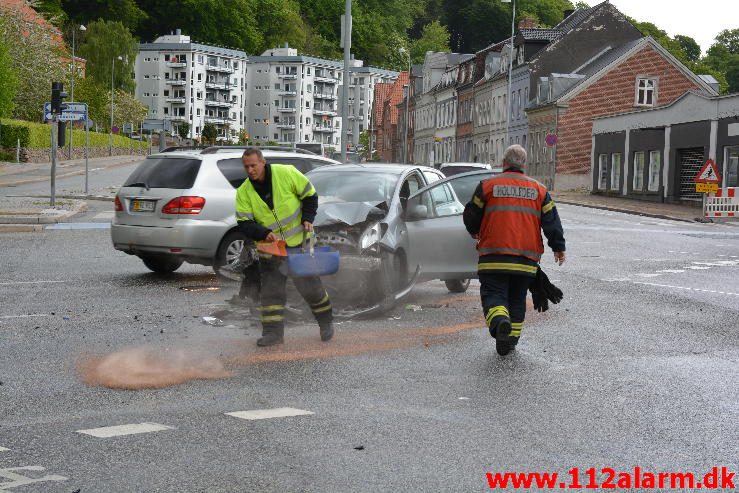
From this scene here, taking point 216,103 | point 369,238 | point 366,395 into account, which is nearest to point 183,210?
point 369,238

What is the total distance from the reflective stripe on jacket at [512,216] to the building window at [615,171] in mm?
50569

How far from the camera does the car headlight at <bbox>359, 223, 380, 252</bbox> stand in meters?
12.6

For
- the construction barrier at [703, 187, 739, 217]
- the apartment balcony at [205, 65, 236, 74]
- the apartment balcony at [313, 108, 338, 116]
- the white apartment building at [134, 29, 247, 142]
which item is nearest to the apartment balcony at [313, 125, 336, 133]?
the apartment balcony at [313, 108, 338, 116]

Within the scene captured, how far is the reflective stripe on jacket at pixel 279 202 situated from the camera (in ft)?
34.0

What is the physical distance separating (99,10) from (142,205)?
425 ft

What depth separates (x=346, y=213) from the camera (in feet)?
42.5

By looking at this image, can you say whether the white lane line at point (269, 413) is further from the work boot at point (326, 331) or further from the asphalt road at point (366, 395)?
the work boot at point (326, 331)

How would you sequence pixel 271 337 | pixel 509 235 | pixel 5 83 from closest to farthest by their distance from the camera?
pixel 509 235, pixel 271 337, pixel 5 83

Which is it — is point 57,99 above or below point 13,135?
above

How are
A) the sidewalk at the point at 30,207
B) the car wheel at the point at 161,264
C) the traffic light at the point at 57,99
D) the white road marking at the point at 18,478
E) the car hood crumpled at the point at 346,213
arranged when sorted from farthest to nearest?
the traffic light at the point at 57,99 < the sidewalk at the point at 30,207 < the car wheel at the point at 161,264 < the car hood crumpled at the point at 346,213 < the white road marking at the point at 18,478

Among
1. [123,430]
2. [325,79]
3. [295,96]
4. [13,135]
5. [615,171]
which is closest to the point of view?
[123,430]

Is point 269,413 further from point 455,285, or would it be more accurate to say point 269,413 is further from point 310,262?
point 455,285

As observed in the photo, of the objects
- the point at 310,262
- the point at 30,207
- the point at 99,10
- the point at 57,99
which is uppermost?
the point at 99,10

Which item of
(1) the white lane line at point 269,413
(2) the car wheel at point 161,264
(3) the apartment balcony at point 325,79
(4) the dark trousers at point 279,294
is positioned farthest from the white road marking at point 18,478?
(3) the apartment balcony at point 325,79
